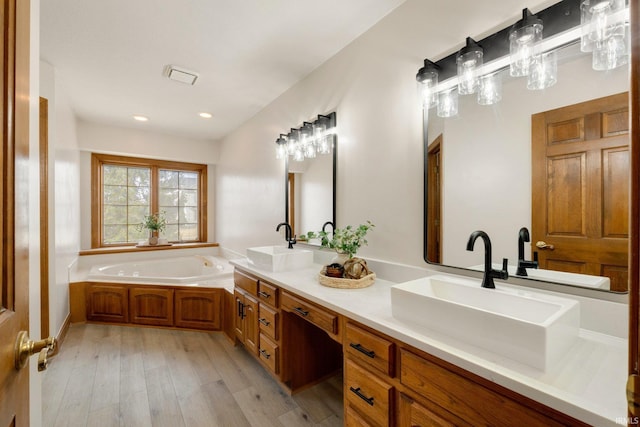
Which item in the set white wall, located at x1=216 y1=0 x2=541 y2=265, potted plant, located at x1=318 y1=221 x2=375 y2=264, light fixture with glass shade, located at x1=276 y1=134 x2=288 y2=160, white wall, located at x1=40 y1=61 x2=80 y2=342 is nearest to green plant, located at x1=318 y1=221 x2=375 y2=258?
potted plant, located at x1=318 y1=221 x2=375 y2=264

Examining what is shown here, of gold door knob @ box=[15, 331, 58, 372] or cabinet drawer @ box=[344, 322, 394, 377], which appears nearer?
gold door knob @ box=[15, 331, 58, 372]

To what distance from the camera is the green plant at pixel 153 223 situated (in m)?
4.20

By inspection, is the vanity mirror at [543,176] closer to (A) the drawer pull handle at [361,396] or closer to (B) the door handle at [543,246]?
(B) the door handle at [543,246]

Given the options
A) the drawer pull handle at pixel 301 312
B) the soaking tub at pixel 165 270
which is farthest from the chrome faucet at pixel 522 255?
the soaking tub at pixel 165 270

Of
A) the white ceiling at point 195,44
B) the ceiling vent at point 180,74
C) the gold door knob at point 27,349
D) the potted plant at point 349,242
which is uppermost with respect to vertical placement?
the white ceiling at point 195,44

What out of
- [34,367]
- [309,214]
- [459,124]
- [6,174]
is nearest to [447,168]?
[459,124]

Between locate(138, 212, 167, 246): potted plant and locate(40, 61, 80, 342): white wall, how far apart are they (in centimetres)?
92

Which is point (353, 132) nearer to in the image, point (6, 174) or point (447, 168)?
point (447, 168)

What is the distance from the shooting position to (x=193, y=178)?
4.71 meters

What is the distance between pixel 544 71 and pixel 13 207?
5.70 ft

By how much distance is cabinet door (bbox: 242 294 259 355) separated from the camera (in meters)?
2.10

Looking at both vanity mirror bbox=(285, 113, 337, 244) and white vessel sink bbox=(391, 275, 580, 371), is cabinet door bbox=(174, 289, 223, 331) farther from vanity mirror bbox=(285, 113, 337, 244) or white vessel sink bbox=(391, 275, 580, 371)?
white vessel sink bbox=(391, 275, 580, 371)

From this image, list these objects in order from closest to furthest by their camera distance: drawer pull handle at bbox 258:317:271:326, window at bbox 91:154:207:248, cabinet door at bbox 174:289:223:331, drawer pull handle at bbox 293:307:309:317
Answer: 1. drawer pull handle at bbox 293:307:309:317
2. drawer pull handle at bbox 258:317:271:326
3. cabinet door at bbox 174:289:223:331
4. window at bbox 91:154:207:248

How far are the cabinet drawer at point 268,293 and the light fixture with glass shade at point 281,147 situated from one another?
1253 millimetres
